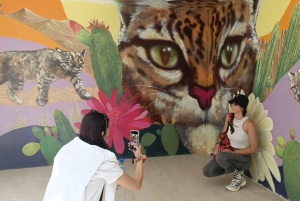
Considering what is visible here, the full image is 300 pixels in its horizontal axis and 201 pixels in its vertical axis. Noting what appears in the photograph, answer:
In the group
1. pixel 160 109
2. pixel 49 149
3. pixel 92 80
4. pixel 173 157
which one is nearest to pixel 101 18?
pixel 92 80

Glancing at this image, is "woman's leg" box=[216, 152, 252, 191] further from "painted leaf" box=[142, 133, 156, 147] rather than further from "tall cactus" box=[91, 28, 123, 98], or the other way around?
"tall cactus" box=[91, 28, 123, 98]

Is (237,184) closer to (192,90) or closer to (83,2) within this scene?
(192,90)

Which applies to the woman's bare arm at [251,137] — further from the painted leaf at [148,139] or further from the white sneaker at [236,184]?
the painted leaf at [148,139]

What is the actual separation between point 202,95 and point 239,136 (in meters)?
1.24

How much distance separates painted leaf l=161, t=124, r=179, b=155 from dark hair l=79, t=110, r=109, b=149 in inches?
102

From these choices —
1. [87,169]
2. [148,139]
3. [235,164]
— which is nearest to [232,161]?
[235,164]

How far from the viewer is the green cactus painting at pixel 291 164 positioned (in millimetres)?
2840

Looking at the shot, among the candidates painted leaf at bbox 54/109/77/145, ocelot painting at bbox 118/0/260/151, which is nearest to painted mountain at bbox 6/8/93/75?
ocelot painting at bbox 118/0/260/151

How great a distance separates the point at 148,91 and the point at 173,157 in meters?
0.99

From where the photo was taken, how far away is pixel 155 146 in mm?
4449

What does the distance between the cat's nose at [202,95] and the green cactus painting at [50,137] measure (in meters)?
1.74

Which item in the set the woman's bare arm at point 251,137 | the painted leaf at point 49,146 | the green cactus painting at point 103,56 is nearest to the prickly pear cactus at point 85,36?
the green cactus painting at point 103,56

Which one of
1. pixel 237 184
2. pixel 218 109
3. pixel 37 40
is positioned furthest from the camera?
pixel 218 109

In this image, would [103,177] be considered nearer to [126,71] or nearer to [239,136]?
[239,136]
